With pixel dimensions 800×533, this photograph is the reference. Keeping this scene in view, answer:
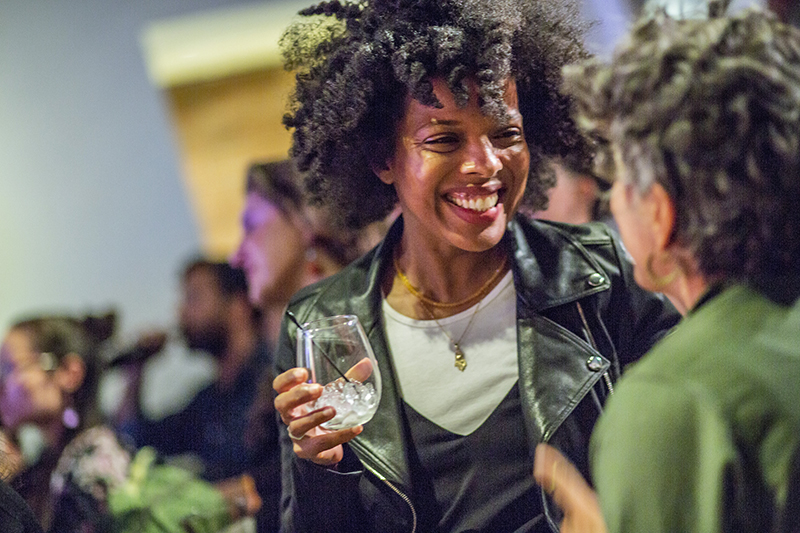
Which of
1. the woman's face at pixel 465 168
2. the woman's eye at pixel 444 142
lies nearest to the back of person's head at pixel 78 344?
the woman's face at pixel 465 168

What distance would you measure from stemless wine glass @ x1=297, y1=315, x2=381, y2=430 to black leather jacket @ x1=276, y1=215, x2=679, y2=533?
21cm

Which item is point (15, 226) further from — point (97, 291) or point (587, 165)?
point (587, 165)

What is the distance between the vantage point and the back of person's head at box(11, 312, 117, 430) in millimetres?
2523

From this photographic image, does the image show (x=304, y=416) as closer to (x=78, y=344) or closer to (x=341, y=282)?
(x=341, y=282)

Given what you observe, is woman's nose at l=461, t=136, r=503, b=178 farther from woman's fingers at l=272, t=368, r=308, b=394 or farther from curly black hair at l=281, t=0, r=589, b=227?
woman's fingers at l=272, t=368, r=308, b=394

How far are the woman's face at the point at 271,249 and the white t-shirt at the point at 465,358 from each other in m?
1.19

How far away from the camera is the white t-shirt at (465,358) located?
1.64 metres

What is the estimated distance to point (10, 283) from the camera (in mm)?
4949

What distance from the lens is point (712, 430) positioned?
36.4 inches

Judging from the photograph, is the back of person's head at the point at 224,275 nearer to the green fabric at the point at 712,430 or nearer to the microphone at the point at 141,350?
the microphone at the point at 141,350

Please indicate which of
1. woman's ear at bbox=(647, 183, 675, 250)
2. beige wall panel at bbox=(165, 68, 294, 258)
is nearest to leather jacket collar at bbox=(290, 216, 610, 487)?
woman's ear at bbox=(647, 183, 675, 250)

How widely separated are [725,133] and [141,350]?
2749 millimetres

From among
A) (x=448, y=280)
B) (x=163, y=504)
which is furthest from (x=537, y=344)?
(x=163, y=504)

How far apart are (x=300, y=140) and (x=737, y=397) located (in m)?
1.22
